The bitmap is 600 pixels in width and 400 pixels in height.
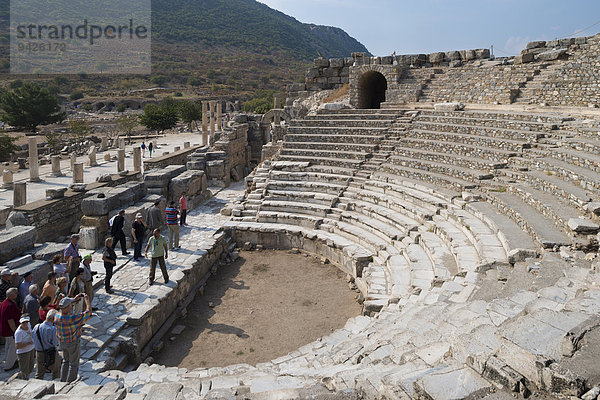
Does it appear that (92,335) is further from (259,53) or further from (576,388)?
(259,53)

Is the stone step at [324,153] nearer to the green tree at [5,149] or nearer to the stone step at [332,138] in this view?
the stone step at [332,138]

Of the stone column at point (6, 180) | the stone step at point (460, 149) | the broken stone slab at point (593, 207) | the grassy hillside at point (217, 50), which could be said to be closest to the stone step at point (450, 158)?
the stone step at point (460, 149)

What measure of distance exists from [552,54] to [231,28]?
120 meters

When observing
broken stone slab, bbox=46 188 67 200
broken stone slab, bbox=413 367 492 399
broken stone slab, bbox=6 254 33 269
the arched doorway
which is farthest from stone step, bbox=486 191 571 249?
broken stone slab, bbox=46 188 67 200

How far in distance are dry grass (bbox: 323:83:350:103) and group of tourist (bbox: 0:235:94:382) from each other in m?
15.3

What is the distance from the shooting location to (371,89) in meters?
20.9

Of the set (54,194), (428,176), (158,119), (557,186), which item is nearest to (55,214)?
(54,194)

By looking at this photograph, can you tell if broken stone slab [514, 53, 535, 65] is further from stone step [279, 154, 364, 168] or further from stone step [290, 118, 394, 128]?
stone step [279, 154, 364, 168]

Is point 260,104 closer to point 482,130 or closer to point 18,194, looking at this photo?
point 18,194

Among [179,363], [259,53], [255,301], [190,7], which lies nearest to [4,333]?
[179,363]

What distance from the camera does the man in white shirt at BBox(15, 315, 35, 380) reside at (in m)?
6.00

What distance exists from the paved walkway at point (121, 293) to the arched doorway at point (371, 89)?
360 inches

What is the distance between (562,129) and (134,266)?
11054mm

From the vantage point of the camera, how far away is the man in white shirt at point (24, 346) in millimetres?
6000
